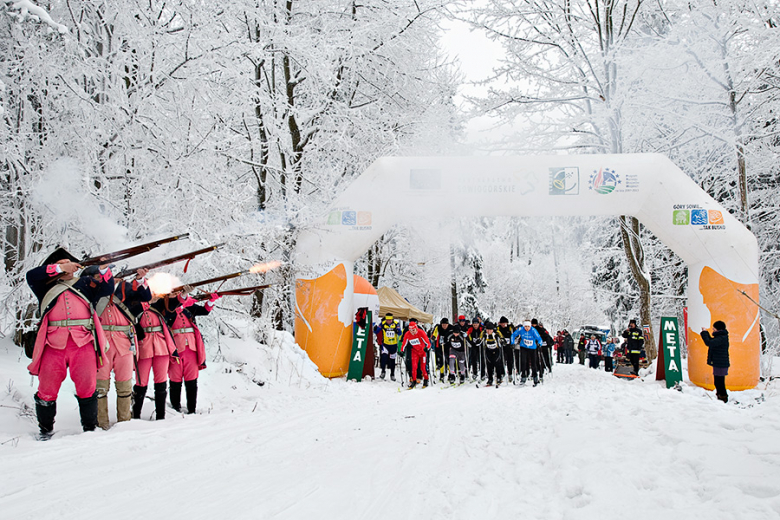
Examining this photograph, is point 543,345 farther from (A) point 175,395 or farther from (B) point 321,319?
(A) point 175,395

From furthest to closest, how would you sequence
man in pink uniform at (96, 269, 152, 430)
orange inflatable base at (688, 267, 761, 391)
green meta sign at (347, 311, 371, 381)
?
green meta sign at (347, 311, 371, 381) → orange inflatable base at (688, 267, 761, 391) → man in pink uniform at (96, 269, 152, 430)

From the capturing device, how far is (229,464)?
12.4 feet

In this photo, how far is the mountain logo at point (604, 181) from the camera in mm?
10289

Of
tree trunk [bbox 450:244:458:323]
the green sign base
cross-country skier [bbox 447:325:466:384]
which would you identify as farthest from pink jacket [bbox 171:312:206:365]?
tree trunk [bbox 450:244:458:323]

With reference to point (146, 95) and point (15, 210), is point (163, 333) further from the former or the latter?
point (146, 95)

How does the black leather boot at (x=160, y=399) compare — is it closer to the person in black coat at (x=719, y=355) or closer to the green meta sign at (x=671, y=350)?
the person in black coat at (x=719, y=355)

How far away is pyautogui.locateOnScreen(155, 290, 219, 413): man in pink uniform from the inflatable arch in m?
4.17

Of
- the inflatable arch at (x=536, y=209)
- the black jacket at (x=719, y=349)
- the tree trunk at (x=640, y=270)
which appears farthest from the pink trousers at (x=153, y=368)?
the tree trunk at (x=640, y=270)

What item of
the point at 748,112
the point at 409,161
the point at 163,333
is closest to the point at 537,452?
the point at 163,333

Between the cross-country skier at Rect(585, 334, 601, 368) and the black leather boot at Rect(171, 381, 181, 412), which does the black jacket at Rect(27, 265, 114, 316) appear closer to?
the black leather boot at Rect(171, 381, 181, 412)

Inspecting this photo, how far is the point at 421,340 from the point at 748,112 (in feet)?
32.3

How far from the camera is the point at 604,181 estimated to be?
1031 centimetres

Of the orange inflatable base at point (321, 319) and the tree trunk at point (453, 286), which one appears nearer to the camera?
the orange inflatable base at point (321, 319)

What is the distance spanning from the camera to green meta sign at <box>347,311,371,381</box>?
427 inches
